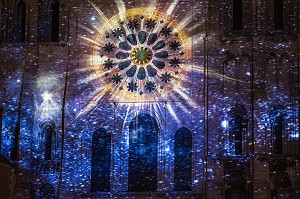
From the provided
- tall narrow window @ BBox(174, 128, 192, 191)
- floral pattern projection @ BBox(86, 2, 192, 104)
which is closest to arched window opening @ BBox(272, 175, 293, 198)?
tall narrow window @ BBox(174, 128, 192, 191)

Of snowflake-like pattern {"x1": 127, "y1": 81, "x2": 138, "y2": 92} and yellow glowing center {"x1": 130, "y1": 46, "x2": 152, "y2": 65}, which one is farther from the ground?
yellow glowing center {"x1": 130, "y1": 46, "x2": 152, "y2": 65}

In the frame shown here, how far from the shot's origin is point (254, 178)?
30719 millimetres

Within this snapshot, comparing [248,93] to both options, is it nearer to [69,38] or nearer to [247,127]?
[247,127]

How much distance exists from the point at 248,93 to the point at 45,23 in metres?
7.86

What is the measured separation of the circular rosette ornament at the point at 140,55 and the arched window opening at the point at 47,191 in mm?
4014

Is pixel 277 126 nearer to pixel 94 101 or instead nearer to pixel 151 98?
pixel 151 98

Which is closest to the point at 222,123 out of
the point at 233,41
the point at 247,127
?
the point at 247,127

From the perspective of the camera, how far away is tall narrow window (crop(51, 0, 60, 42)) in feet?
109

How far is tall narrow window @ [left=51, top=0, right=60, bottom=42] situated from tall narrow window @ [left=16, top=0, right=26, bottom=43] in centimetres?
106

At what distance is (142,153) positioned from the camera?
32000 mm

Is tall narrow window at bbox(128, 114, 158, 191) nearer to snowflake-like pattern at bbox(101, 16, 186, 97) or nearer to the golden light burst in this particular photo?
the golden light burst

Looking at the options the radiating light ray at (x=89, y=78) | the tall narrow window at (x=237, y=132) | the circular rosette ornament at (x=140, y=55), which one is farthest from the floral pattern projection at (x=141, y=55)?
the tall narrow window at (x=237, y=132)

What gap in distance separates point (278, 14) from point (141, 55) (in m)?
5.10

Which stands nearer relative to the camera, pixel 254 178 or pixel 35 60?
pixel 254 178
